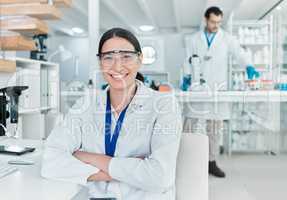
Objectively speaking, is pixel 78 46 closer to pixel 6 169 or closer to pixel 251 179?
pixel 251 179

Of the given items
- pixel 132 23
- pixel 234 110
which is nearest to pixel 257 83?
pixel 234 110

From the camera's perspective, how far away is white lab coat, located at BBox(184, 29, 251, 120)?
10.8 ft

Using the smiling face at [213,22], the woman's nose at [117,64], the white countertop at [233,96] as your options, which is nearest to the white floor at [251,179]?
the white countertop at [233,96]

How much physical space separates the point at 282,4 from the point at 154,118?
4.50 meters

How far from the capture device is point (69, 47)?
26.8 feet

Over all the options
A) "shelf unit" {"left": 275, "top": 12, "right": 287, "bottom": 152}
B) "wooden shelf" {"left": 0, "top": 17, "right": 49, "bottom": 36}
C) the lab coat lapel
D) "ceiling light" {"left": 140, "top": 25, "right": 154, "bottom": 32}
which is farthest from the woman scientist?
"ceiling light" {"left": 140, "top": 25, "right": 154, "bottom": 32}

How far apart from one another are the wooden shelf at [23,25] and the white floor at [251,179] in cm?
184

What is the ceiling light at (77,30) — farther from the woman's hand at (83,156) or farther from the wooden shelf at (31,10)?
the woman's hand at (83,156)

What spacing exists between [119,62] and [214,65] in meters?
2.27

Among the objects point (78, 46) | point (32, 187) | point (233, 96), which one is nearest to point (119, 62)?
point (32, 187)

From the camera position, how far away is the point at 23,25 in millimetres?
1844

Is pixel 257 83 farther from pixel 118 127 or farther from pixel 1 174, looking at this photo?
pixel 1 174

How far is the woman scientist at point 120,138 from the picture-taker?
3.61ft

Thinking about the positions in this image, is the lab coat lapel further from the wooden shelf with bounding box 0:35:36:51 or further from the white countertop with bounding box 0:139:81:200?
the white countertop with bounding box 0:139:81:200
